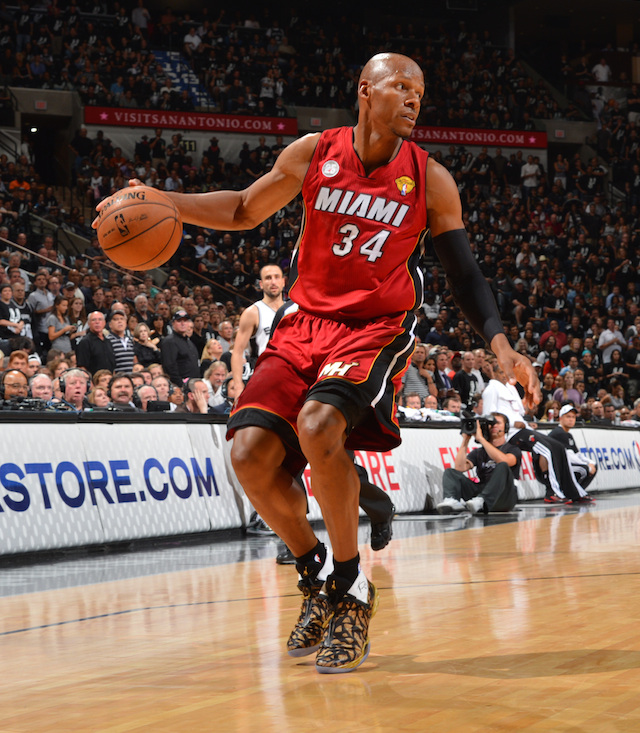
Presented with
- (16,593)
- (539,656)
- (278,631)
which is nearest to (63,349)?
(16,593)

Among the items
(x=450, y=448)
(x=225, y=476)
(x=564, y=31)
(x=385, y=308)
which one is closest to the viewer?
(x=385, y=308)

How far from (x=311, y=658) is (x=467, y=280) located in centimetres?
147

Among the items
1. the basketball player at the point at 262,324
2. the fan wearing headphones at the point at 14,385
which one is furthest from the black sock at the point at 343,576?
the fan wearing headphones at the point at 14,385

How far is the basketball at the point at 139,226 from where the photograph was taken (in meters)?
3.52

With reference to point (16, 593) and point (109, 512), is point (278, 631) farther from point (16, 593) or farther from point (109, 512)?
point (109, 512)

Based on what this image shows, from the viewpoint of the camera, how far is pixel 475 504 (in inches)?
402

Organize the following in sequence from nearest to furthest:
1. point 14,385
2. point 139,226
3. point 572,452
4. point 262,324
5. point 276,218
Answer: point 139,226 → point 262,324 → point 14,385 → point 572,452 → point 276,218

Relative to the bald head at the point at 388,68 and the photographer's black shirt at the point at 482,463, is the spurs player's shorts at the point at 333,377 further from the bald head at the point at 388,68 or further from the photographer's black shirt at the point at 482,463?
the photographer's black shirt at the point at 482,463

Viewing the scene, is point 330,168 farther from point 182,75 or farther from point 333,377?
point 182,75

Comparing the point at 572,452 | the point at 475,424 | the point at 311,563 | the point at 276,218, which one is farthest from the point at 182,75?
the point at 311,563

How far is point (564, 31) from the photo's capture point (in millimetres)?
32312

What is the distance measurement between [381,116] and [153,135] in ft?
69.8

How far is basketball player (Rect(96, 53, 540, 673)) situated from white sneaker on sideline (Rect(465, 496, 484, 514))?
264 inches

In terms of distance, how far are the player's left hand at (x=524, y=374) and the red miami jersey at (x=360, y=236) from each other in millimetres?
412
